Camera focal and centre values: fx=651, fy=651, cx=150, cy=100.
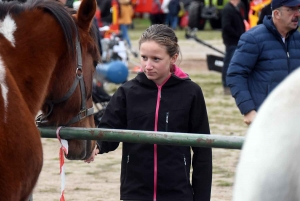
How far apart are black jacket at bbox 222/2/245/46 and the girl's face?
28.8ft

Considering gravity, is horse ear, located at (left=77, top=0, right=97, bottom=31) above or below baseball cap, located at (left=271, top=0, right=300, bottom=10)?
above

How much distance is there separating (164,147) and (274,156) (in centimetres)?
240

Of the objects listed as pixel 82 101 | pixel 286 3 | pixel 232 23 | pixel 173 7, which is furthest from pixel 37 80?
pixel 173 7

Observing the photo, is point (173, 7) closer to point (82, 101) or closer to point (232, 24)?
point (232, 24)

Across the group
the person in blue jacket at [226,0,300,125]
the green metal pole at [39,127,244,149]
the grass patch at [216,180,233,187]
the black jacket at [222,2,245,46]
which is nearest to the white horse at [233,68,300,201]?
the green metal pole at [39,127,244,149]

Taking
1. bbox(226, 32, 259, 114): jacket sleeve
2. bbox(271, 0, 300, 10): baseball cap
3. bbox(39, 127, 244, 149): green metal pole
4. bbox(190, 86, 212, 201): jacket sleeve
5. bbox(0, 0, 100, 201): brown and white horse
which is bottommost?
bbox(226, 32, 259, 114): jacket sleeve

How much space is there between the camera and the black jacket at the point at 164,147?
3545 mm

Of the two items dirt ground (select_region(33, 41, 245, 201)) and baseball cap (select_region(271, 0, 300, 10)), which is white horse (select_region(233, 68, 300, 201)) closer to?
baseball cap (select_region(271, 0, 300, 10))

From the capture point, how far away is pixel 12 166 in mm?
2645

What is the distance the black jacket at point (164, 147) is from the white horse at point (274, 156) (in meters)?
2.36

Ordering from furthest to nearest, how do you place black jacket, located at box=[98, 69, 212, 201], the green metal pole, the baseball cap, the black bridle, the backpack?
the backpack, the baseball cap, black jacket, located at box=[98, 69, 212, 201], the black bridle, the green metal pole

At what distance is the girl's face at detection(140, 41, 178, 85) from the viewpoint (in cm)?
357

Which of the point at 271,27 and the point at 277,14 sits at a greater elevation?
the point at 277,14

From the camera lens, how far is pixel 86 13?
3.20 metres
